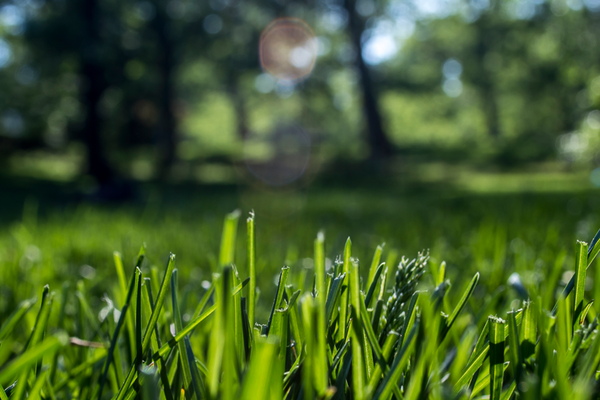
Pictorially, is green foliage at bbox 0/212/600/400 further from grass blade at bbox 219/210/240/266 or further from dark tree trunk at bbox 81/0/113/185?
dark tree trunk at bbox 81/0/113/185

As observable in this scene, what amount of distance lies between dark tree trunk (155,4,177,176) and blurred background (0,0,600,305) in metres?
0.07

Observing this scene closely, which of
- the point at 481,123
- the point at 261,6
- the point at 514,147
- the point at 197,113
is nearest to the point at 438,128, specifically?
the point at 481,123

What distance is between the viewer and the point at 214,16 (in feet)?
46.1

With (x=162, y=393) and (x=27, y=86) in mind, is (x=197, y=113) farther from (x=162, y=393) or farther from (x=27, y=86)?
(x=162, y=393)

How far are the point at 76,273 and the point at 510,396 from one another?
106cm

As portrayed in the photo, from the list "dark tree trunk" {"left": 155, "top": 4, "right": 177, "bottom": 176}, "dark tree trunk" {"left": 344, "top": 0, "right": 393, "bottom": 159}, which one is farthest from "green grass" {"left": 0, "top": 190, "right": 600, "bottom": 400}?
"dark tree trunk" {"left": 155, "top": 4, "right": 177, "bottom": 176}

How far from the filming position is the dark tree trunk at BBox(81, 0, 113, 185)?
31.9ft


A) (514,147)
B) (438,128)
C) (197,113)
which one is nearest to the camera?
(514,147)

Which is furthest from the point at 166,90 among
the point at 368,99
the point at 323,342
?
the point at 323,342

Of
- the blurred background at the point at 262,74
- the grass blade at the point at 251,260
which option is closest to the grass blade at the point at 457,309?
the grass blade at the point at 251,260

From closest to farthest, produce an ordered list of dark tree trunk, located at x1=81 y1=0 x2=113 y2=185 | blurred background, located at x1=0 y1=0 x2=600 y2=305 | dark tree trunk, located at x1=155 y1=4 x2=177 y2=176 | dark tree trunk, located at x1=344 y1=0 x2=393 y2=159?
blurred background, located at x1=0 y1=0 x2=600 y2=305 → dark tree trunk, located at x1=81 y1=0 x2=113 y2=185 → dark tree trunk, located at x1=344 y1=0 x2=393 y2=159 → dark tree trunk, located at x1=155 y1=4 x2=177 y2=176

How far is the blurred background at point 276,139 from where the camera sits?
1.64 meters

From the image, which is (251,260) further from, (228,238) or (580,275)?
(580,275)

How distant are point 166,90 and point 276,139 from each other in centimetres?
1401
